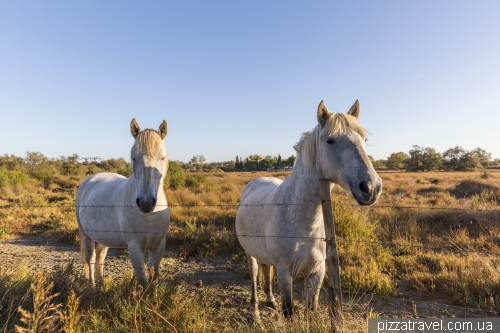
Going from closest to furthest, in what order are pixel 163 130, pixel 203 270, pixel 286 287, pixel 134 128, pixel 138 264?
pixel 286 287
pixel 138 264
pixel 134 128
pixel 163 130
pixel 203 270

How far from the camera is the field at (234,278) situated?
2.10m

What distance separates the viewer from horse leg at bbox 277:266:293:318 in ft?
7.57

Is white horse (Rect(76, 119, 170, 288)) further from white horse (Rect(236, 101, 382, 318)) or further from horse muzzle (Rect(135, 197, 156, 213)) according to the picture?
white horse (Rect(236, 101, 382, 318))

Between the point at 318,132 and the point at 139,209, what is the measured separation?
6.75ft

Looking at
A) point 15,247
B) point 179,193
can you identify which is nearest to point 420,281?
point 15,247

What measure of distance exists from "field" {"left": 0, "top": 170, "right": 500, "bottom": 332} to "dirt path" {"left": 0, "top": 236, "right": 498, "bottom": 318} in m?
0.03

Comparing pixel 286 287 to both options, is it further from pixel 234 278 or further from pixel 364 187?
pixel 234 278

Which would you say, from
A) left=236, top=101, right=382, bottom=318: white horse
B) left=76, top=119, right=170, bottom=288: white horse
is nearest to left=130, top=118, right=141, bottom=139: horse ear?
left=76, top=119, right=170, bottom=288: white horse

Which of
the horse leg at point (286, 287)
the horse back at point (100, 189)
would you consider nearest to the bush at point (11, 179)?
the horse back at point (100, 189)

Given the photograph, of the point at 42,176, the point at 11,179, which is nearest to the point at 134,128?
the point at 11,179

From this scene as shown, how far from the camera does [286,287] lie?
2.32m

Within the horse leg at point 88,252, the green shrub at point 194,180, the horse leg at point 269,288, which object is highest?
the green shrub at point 194,180

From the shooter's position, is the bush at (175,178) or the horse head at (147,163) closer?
the horse head at (147,163)

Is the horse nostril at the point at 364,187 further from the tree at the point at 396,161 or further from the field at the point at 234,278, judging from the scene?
the tree at the point at 396,161
